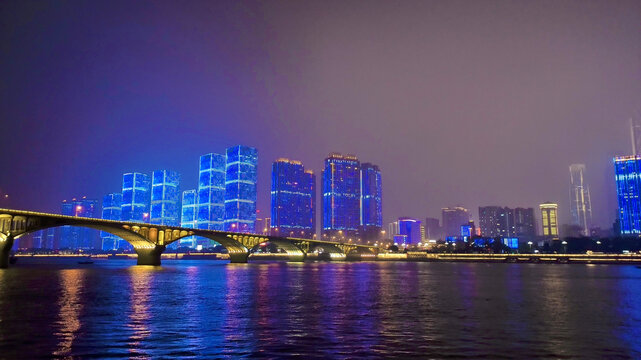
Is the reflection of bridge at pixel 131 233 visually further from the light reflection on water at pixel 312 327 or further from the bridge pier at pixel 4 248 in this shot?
the light reflection on water at pixel 312 327

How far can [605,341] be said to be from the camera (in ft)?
78.1

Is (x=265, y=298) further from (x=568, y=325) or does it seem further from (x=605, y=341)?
(x=605, y=341)

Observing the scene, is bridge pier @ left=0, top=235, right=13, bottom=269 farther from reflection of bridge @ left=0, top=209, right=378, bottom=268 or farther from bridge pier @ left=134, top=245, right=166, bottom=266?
bridge pier @ left=134, top=245, right=166, bottom=266

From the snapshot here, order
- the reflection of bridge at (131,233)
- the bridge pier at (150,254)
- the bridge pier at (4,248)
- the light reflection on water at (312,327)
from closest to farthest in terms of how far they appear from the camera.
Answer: the light reflection on water at (312,327) < the bridge pier at (4,248) < the reflection of bridge at (131,233) < the bridge pier at (150,254)

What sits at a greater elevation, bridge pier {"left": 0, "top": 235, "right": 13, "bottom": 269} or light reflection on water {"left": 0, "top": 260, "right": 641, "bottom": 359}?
bridge pier {"left": 0, "top": 235, "right": 13, "bottom": 269}

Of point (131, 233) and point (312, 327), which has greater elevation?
point (131, 233)

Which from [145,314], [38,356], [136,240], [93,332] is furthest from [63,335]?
[136,240]

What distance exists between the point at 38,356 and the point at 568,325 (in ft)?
91.9

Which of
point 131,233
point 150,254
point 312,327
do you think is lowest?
point 312,327

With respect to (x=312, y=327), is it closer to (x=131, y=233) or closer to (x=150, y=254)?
(x=131, y=233)

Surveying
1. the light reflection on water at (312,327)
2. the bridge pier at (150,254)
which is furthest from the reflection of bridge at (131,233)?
the light reflection on water at (312,327)

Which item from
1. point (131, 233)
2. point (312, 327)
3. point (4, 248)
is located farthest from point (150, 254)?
point (312, 327)

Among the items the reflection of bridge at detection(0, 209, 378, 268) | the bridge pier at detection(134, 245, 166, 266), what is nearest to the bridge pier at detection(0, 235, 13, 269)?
the reflection of bridge at detection(0, 209, 378, 268)

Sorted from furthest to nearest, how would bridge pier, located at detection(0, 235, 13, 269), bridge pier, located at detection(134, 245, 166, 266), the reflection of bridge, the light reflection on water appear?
bridge pier, located at detection(134, 245, 166, 266) < the reflection of bridge < bridge pier, located at detection(0, 235, 13, 269) < the light reflection on water
